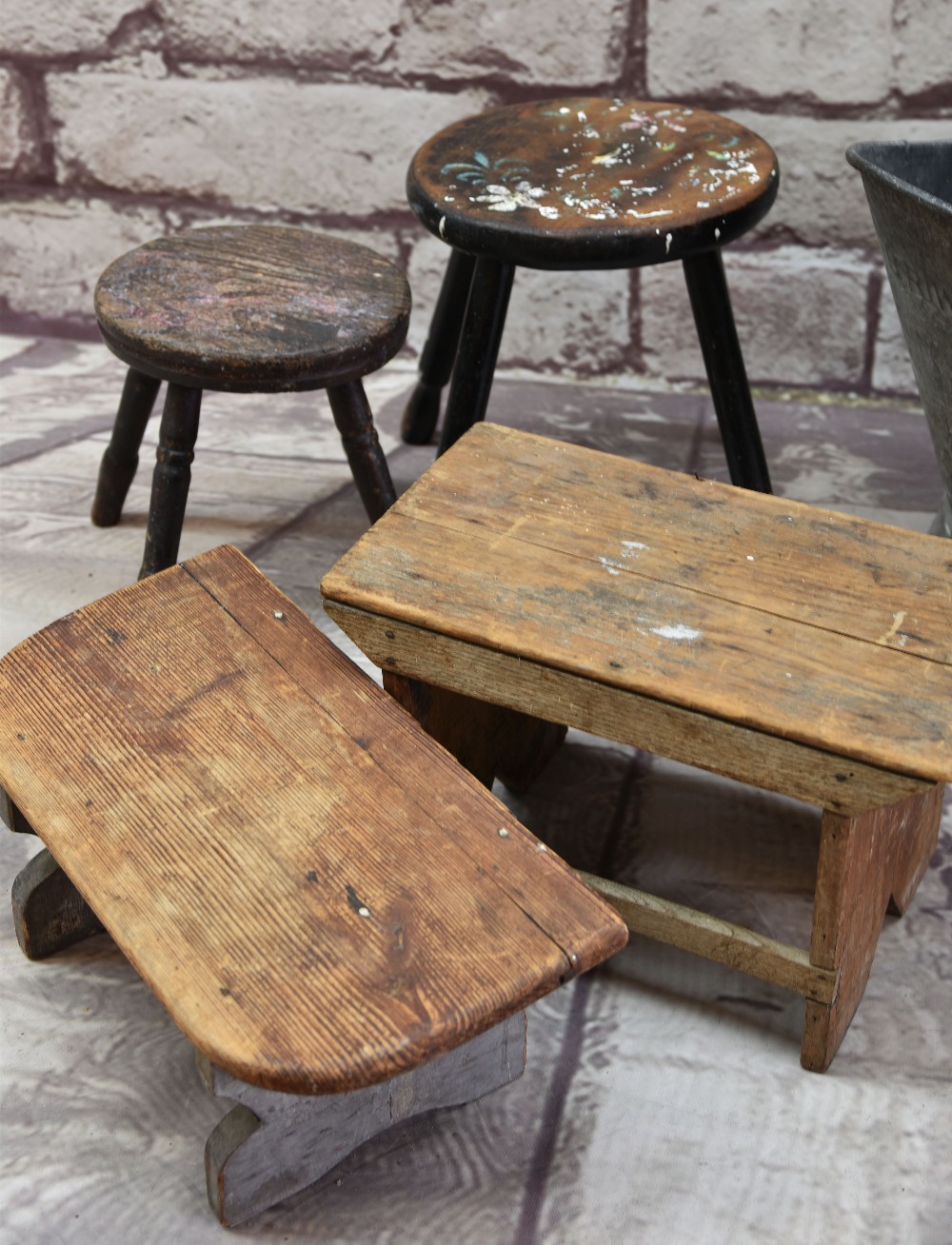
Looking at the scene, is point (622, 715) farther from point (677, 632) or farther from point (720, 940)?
point (720, 940)

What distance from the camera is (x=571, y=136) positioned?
7.95 ft

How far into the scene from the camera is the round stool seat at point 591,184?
6.89 feet

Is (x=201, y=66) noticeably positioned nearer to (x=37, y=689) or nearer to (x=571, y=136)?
(x=571, y=136)

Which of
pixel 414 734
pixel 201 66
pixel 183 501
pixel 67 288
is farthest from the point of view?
pixel 67 288

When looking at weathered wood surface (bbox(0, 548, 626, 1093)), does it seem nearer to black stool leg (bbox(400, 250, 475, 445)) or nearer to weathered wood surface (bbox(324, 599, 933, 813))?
weathered wood surface (bbox(324, 599, 933, 813))

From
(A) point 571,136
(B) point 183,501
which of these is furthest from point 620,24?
(B) point 183,501

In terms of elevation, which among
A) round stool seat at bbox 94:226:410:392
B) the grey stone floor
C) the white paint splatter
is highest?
round stool seat at bbox 94:226:410:392

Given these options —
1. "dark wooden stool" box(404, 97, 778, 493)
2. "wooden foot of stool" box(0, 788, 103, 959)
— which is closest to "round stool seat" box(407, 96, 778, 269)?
"dark wooden stool" box(404, 97, 778, 493)

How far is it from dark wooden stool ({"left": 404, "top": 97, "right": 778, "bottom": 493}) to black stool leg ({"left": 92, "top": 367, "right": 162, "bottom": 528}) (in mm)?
571

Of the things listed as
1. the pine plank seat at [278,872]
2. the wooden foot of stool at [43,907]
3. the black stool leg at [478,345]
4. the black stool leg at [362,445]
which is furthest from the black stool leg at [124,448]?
the wooden foot of stool at [43,907]

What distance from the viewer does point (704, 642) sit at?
153 centimetres

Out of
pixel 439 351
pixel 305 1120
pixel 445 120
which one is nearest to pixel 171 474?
pixel 439 351

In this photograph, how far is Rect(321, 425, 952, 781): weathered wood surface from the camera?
56.8 inches

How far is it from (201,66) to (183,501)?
144cm
